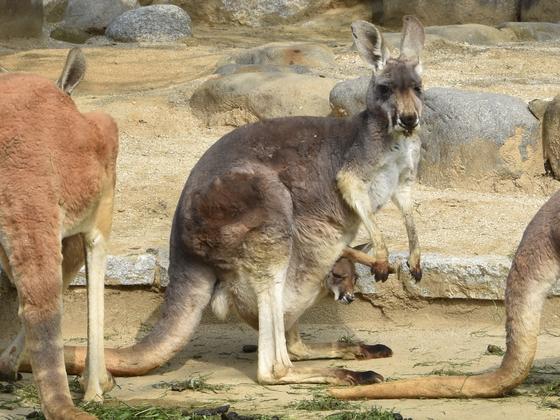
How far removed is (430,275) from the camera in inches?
301

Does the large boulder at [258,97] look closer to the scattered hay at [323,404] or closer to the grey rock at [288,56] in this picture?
the grey rock at [288,56]

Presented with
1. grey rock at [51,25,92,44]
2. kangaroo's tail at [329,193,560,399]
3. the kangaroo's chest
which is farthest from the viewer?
grey rock at [51,25,92,44]

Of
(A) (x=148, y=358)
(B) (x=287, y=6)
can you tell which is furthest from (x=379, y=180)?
(B) (x=287, y=6)

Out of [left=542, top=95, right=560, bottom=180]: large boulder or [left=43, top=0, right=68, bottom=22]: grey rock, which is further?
[left=43, top=0, right=68, bottom=22]: grey rock

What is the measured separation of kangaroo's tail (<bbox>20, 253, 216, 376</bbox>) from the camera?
6.66 meters

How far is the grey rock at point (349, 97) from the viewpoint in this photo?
1013 centimetres

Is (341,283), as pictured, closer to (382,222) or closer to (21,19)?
(382,222)

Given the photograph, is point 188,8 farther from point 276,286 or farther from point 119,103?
point 276,286

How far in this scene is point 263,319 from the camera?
6707 millimetres

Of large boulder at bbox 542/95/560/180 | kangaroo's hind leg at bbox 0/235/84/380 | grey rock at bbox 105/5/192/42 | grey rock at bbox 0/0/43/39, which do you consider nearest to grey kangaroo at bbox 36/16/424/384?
kangaroo's hind leg at bbox 0/235/84/380

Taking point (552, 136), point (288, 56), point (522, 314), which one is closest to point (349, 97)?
point (552, 136)

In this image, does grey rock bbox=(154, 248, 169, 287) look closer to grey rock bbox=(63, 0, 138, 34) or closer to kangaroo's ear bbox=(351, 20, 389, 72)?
kangaroo's ear bbox=(351, 20, 389, 72)

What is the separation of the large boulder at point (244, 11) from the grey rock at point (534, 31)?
504 centimetres

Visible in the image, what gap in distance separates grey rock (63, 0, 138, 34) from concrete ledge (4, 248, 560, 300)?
12.0m
